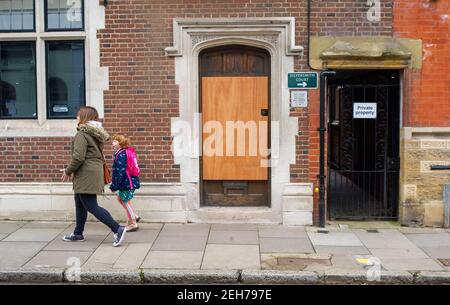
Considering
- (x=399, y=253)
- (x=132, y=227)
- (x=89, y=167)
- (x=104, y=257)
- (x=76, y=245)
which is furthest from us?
(x=132, y=227)

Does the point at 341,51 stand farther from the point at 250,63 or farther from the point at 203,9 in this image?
the point at 203,9

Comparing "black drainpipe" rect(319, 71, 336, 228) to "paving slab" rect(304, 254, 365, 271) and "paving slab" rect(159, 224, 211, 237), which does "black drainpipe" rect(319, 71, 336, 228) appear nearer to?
"paving slab" rect(304, 254, 365, 271)

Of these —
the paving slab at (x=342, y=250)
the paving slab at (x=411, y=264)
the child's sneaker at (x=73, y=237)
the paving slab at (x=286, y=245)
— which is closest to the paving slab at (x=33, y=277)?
the child's sneaker at (x=73, y=237)

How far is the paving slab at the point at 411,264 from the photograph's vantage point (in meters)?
6.45

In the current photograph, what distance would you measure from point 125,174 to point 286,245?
2.55 m

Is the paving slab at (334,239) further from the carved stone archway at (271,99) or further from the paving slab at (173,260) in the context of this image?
the paving slab at (173,260)

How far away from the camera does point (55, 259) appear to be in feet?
22.0

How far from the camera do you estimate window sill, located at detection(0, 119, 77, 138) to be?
8.79 metres

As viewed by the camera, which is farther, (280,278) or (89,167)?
(89,167)

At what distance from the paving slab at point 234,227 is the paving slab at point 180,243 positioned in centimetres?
Result: 59

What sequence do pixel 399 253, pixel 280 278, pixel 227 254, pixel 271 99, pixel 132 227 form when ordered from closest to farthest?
pixel 280 278
pixel 227 254
pixel 399 253
pixel 132 227
pixel 271 99

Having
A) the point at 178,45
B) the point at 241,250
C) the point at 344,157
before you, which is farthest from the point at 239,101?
the point at 241,250

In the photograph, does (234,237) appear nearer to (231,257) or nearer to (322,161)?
(231,257)

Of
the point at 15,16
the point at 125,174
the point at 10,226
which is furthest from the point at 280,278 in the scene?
the point at 15,16
